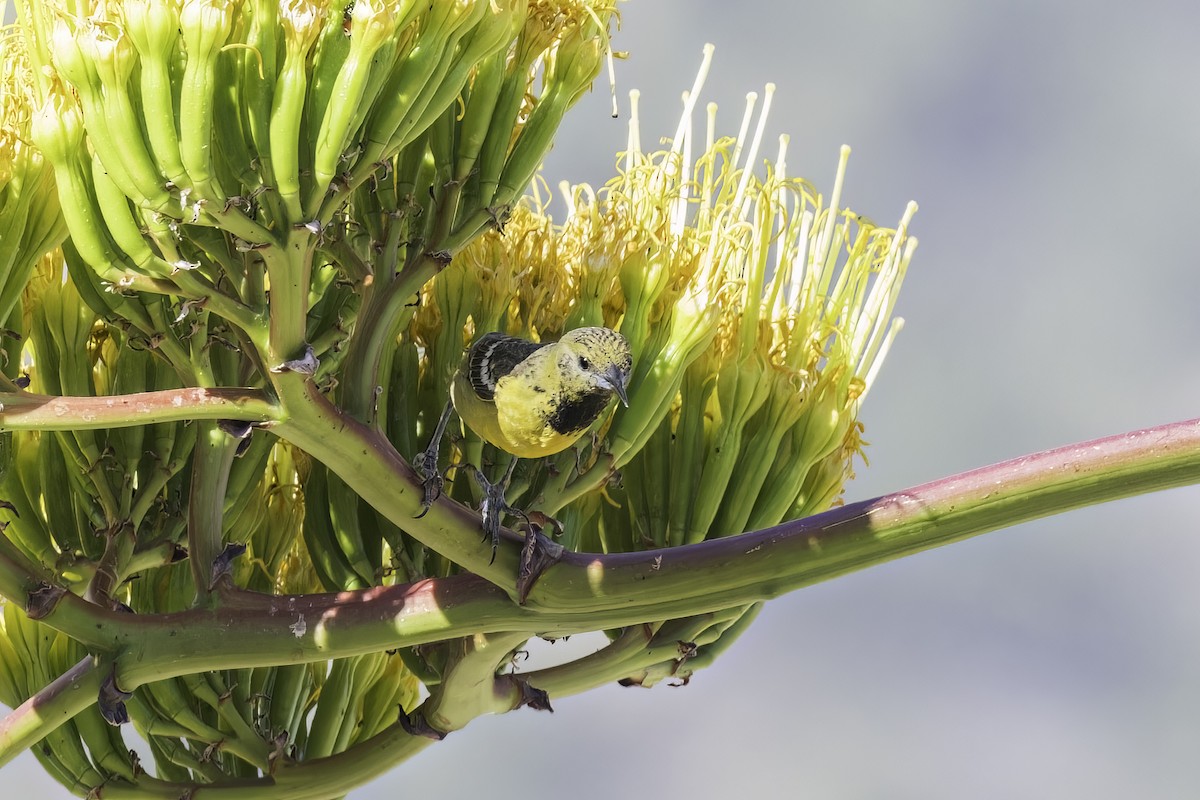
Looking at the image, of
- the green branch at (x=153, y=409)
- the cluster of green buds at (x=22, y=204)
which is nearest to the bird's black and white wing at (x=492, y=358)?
the green branch at (x=153, y=409)

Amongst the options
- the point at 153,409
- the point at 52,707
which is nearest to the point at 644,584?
the point at 153,409

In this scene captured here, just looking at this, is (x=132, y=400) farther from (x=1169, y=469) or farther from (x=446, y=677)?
(x=1169, y=469)

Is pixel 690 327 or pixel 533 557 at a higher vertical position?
pixel 690 327

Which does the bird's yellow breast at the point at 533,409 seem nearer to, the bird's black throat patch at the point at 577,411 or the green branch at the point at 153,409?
the bird's black throat patch at the point at 577,411

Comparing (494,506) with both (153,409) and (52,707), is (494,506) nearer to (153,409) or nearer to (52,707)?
(153,409)

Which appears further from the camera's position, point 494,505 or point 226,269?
point 494,505

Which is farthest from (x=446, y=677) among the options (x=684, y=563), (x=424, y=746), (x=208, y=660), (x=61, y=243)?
(x=61, y=243)
